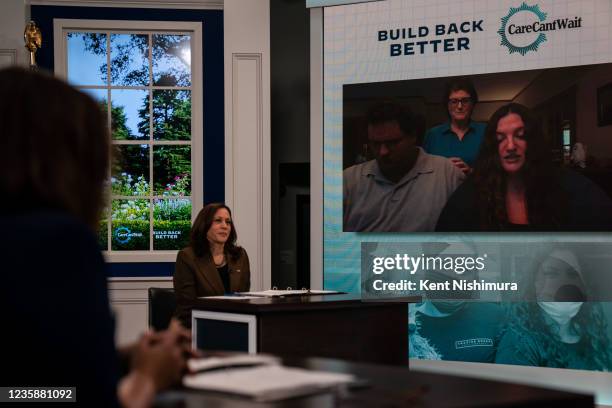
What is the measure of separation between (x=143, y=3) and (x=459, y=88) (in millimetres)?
3304

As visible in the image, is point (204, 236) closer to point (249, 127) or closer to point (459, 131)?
point (459, 131)

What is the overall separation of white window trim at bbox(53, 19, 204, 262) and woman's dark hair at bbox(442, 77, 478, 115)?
8.64ft

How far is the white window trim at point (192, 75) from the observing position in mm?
7672

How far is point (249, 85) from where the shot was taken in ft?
25.0

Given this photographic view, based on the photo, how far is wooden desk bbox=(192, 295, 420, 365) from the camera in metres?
4.14

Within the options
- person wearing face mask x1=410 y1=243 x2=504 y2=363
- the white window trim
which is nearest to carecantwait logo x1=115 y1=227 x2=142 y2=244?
the white window trim

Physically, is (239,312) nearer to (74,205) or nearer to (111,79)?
(74,205)

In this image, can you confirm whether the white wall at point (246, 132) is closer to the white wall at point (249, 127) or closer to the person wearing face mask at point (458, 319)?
the white wall at point (249, 127)

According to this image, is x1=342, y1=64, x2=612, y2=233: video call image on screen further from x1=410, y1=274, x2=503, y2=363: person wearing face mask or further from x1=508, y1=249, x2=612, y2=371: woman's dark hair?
x1=410, y1=274, x2=503, y2=363: person wearing face mask

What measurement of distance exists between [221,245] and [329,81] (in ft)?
5.50

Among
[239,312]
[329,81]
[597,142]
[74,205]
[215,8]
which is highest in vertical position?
[215,8]

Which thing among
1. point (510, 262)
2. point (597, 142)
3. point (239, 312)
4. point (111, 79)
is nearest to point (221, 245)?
point (239, 312)

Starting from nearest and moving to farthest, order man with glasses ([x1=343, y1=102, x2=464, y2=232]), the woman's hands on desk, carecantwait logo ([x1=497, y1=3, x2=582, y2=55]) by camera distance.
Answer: the woman's hands on desk
carecantwait logo ([x1=497, y1=3, x2=582, y2=55])
man with glasses ([x1=343, y1=102, x2=464, y2=232])

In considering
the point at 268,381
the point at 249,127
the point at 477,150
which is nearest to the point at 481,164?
the point at 477,150
